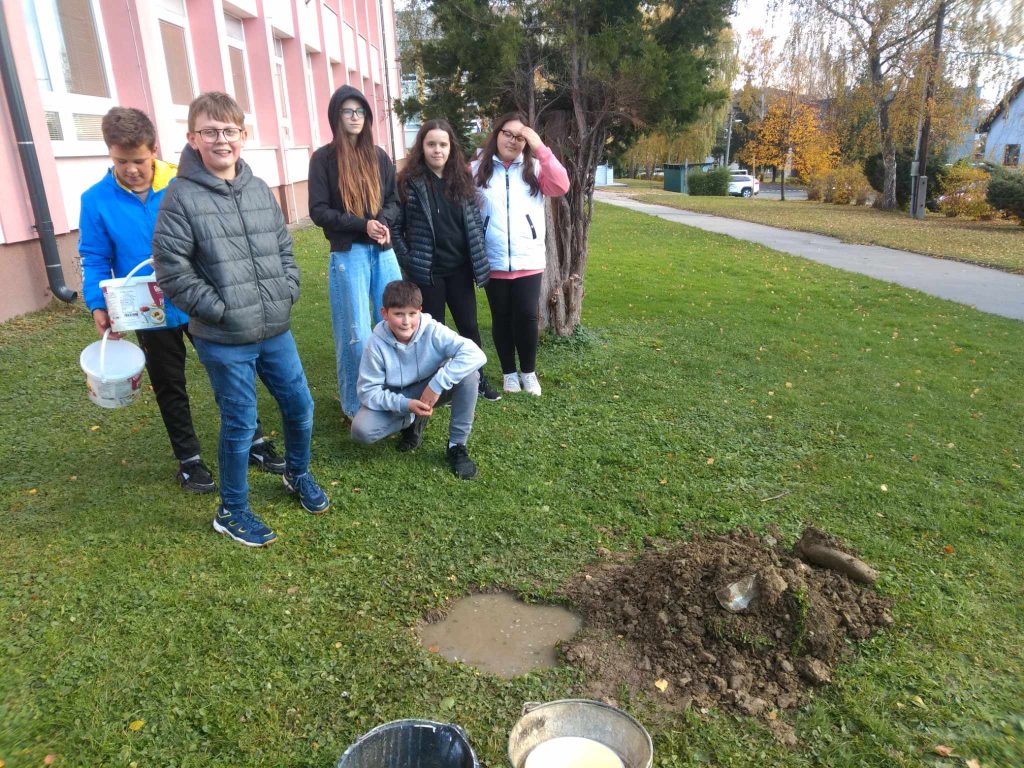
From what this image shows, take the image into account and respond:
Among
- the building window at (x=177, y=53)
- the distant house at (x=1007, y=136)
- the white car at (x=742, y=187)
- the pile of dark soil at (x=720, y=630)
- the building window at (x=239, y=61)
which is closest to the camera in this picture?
the pile of dark soil at (x=720, y=630)

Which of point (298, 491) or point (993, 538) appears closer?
point (993, 538)

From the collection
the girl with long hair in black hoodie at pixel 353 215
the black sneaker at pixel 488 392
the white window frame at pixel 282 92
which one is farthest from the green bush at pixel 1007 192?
the girl with long hair in black hoodie at pixel 353 215

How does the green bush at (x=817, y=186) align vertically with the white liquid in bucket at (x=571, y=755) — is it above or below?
above

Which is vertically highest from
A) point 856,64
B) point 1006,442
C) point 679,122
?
point 856,64

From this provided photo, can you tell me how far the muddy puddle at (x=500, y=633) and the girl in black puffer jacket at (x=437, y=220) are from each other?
2.46m

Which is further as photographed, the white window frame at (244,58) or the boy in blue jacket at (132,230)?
the white window frame at (244,58)

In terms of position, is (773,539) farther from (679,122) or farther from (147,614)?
(679,122)

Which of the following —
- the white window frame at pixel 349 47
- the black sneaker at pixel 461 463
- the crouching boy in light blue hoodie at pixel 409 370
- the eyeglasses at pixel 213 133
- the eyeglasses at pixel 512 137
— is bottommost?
the black sneaker at pixel 461 463

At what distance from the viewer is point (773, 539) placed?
3.41m

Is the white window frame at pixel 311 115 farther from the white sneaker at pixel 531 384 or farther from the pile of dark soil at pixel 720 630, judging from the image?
the pile of dark soil at pixel 720 630

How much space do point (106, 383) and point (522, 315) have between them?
2.72 m

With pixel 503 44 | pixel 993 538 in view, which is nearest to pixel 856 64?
pixel 503 44

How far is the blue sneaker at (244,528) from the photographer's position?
3.32 metres

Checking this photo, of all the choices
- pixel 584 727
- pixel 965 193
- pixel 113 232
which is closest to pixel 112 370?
pixel 113 232
